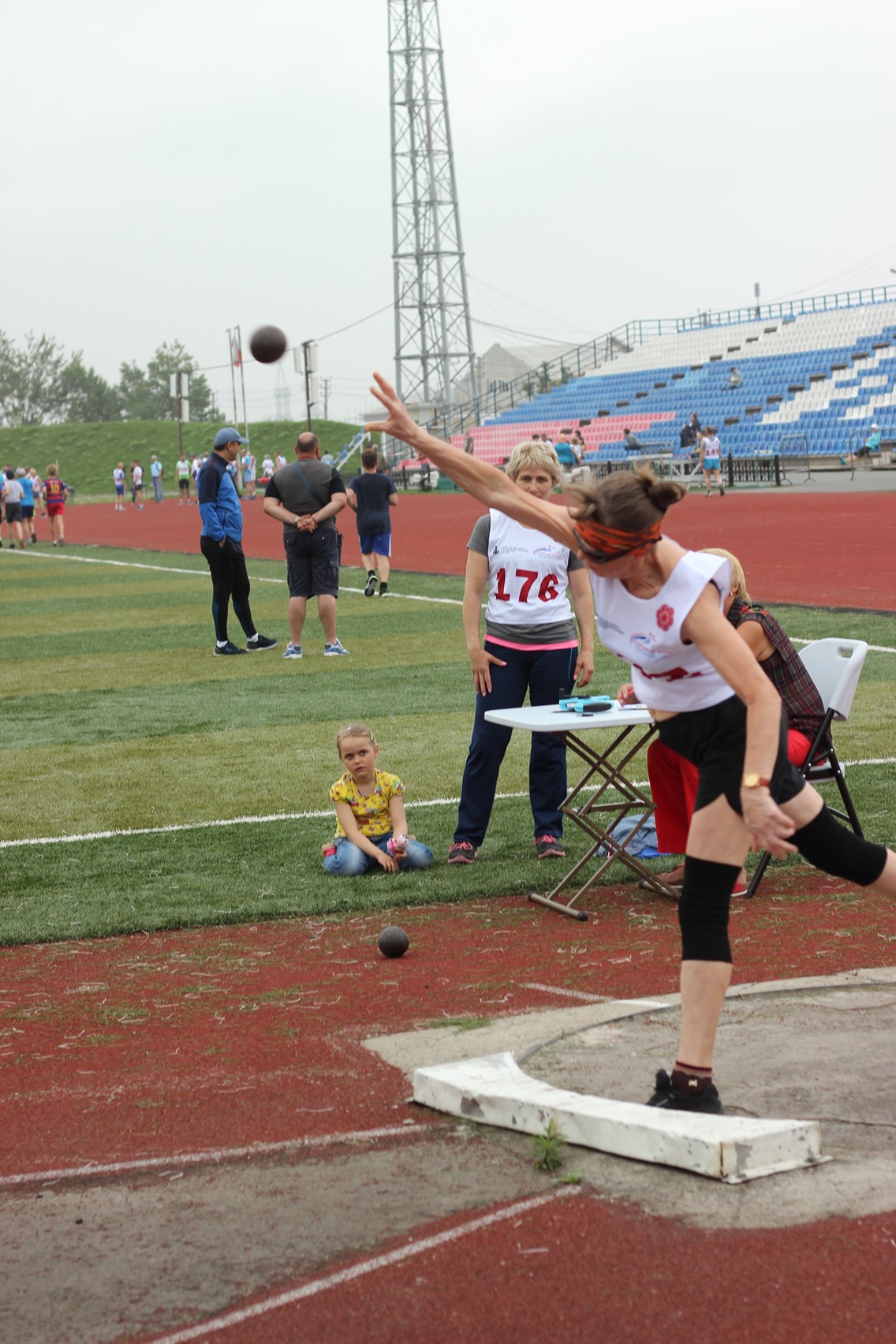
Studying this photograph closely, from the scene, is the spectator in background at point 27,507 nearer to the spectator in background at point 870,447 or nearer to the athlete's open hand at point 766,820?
the spectator in background at point 870,447

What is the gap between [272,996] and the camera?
5.51 m

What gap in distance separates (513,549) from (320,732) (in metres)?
4.42

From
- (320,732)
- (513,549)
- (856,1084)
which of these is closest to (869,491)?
(320,732)

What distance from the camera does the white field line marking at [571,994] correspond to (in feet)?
17.3

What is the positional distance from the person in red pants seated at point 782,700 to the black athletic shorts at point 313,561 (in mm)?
8510

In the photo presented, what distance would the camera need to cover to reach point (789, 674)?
6.71m

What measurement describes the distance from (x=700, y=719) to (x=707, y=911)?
1.70 ft

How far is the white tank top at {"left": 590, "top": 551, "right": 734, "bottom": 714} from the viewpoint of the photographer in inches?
150

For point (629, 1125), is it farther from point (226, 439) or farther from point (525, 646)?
point (226, 439)

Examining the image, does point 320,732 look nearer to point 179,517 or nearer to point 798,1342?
point 798,1342

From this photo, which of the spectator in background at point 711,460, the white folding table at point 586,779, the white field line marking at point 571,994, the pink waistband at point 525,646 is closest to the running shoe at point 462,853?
the white folding table at point 586,779

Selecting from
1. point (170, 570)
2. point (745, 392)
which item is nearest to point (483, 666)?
point (170, 570)

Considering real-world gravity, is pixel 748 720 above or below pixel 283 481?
below

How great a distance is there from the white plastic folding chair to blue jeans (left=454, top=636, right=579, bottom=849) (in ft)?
3.91
